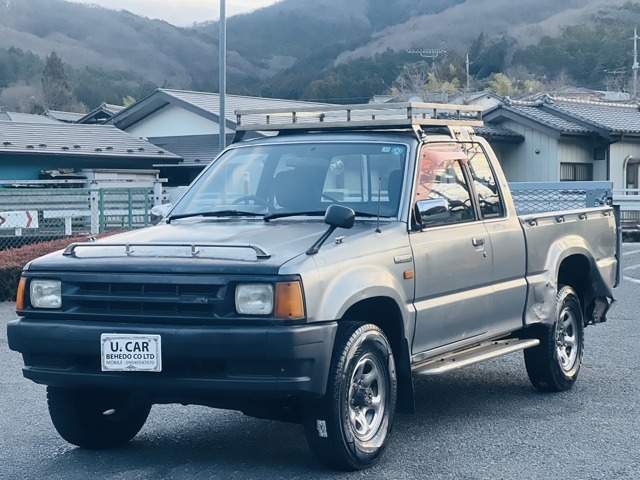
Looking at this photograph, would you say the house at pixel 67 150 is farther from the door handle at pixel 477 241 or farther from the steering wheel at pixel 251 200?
the door handle at pixel 477 241

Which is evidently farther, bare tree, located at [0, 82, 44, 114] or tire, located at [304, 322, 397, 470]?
bare tree, located at [0, 82, 44, 114]

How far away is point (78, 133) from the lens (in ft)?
111

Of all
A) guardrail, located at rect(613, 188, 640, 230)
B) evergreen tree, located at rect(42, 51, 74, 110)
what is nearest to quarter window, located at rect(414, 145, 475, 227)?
guardrail, located at rect(613, 188, 640, 230)

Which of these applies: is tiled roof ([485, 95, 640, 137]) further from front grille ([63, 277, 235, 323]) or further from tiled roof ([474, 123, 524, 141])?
front grille ([63, 277, 235, 323])

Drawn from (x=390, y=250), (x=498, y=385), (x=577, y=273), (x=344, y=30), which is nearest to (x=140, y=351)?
(x=390, y=250)

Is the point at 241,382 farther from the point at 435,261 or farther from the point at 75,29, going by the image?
the point at 75,29

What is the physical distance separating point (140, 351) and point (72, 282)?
60 cm

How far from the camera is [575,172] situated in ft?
105

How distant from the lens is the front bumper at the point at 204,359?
5.11 metres

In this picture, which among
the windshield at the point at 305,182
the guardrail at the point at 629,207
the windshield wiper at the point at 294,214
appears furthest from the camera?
the guardrail at the point at 629,207

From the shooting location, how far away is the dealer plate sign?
5.25 m

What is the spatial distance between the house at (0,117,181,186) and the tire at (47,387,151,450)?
24783mm

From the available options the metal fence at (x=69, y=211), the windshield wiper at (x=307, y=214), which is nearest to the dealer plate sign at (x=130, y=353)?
the windshield wiper at (x=307, y=214)

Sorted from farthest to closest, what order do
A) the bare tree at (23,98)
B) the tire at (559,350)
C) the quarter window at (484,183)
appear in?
the bare tree at (23,98) < the tire at (559,350) < the quarter window at (484,183)
